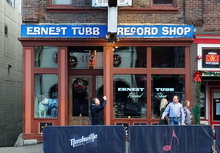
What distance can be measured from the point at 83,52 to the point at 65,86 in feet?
5.19

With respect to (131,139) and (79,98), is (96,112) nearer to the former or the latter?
(131,139)

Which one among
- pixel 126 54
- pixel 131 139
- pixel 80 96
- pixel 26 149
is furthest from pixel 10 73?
pixel 131 139

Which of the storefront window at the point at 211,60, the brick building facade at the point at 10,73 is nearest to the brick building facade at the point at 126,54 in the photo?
the storefront window at the point at 211,60

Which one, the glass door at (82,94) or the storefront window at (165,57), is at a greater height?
the storefront window at (165,57)

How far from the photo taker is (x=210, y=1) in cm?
1269

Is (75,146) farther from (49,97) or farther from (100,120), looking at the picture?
(49,97)

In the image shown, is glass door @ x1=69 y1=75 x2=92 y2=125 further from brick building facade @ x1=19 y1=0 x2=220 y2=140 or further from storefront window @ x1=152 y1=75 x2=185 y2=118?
storefront window @ x1=152 y1=75 x2=185 y2=118

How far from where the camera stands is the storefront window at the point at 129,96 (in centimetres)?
1255

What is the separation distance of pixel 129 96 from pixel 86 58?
7.19 ft

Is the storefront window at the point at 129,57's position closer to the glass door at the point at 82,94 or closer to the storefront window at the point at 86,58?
the storefront window at the point at 86,58

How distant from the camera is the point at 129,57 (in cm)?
1262

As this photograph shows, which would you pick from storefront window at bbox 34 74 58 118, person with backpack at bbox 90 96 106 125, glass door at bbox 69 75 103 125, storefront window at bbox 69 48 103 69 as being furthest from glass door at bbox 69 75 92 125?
person with backpack at bbox 90 96 106 125

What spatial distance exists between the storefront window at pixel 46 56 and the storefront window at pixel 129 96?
2222 millimetres

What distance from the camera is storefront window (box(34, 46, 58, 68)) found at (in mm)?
12602
